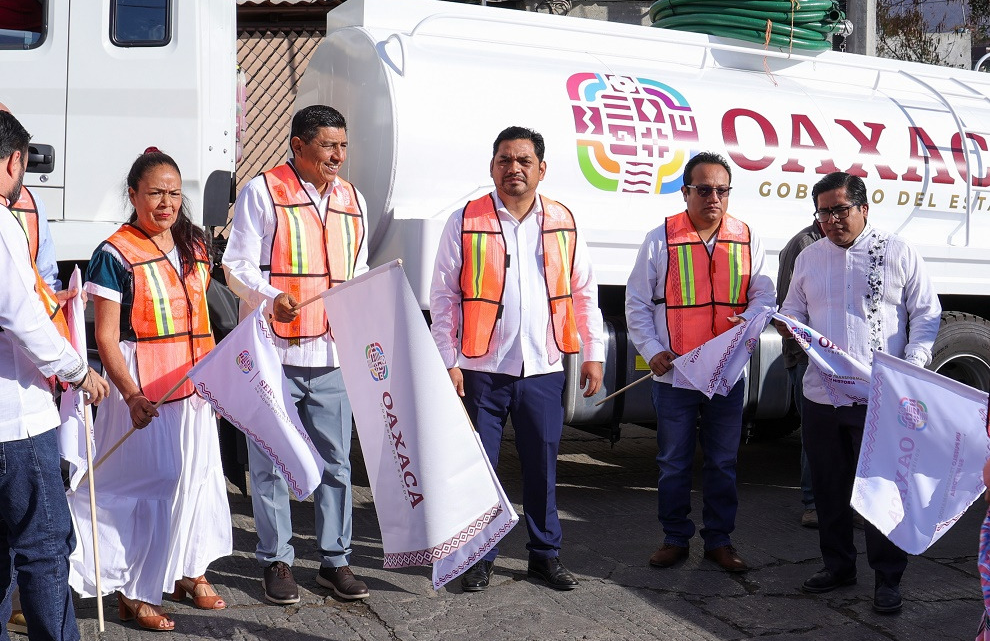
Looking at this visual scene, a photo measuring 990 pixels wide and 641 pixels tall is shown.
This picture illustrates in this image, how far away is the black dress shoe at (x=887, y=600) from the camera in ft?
13.4

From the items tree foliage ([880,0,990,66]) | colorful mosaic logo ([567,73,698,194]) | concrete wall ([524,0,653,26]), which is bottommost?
colorful mosaic logo ([567,73,698,194])

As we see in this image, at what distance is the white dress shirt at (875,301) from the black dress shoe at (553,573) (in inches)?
49.4

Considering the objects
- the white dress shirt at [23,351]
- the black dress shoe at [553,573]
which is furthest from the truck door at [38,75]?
the black dress shoe at [553,573]

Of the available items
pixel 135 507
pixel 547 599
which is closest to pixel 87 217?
pixel 135 507

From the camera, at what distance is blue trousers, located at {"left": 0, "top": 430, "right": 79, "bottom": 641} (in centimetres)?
302

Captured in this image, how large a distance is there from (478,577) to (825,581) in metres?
1.45

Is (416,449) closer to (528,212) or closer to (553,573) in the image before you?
(553,573)

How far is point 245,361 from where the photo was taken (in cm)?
374

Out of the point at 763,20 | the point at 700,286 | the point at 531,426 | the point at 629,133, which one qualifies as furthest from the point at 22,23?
the point at 763,20

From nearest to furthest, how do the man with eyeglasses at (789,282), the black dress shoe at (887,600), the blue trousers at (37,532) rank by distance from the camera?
the blue trousers at (37,532), the black dress shoe at (887,600), the man with eyeglasses at (789,282)

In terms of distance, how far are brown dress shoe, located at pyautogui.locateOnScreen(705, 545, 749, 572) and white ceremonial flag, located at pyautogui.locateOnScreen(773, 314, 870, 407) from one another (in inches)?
34.1

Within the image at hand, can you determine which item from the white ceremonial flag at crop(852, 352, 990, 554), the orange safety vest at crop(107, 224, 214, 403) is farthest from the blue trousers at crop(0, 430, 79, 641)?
the white ceremonial flag at crop(852, 352, 990, 554)

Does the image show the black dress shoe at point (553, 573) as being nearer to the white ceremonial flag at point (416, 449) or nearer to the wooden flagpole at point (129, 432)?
the white ceremonial flag at point (416, 449)

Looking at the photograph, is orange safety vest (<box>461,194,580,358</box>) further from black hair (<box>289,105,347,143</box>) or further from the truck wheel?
the truck wheel
